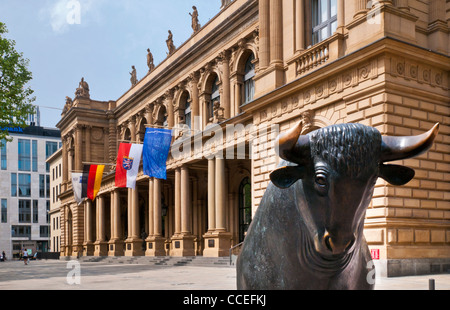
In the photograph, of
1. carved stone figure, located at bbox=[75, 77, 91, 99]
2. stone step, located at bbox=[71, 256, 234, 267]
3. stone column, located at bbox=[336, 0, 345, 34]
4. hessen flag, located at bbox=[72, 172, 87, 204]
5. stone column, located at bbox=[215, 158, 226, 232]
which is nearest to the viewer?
stone column, located at bbox=[336, 0, 345, 34]

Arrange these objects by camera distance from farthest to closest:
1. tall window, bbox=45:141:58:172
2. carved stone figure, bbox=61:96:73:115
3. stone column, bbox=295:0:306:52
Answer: tall window, bbox=45:141:58:172
carved stone figure, bbox=61:96:73:115
stone column, bbox=295:0:306:52

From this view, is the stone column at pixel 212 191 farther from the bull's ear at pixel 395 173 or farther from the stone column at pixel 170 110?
the bull's ear at pixel 395 173

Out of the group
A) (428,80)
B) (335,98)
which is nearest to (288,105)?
(335,98)

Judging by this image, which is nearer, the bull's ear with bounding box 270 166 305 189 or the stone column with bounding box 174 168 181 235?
the bull's ear with bounding box 270 166 305 189

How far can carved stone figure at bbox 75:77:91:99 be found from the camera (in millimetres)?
58403

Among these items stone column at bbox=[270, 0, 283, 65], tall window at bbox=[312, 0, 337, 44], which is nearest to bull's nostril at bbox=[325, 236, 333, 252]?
tall window at bbox=[312, 0, 337, 44]

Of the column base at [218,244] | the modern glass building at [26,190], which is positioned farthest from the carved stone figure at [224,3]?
the modern glass building at [26,190]

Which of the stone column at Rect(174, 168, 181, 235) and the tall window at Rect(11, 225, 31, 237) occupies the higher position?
the stone column at Rect(174, 168, 181, 235)

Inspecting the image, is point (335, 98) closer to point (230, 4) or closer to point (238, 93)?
point (238, 93)

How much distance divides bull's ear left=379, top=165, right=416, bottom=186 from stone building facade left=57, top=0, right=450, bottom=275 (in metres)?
13.4

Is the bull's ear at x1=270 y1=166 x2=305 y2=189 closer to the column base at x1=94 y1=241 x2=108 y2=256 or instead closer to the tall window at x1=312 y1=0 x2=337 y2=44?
the tall window at x1=312 y1=0 x2=337 y2=44

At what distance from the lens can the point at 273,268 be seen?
2.98 metres

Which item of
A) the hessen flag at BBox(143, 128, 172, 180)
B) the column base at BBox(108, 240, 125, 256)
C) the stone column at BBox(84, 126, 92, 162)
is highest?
the stone column at BBox(84, 126, 92, 162)

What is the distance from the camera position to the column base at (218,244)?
97.2 feet
